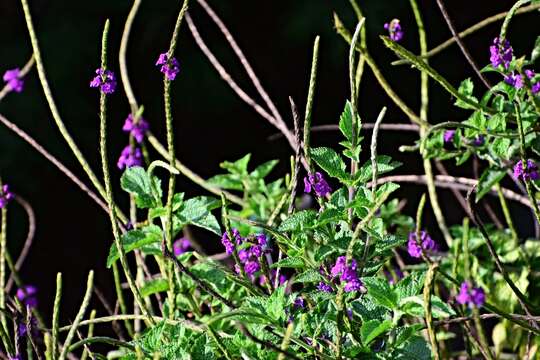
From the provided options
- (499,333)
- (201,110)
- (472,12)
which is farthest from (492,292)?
(472,12)

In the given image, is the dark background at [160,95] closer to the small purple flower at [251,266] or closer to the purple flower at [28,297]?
the purple flower at [28,297]

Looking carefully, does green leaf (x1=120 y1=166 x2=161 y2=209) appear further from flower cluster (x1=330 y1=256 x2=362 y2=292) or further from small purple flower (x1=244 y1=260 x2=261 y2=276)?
flower cluster (x1=330 y1=256 x2=362 y2=292)

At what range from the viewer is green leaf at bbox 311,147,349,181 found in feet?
3.11

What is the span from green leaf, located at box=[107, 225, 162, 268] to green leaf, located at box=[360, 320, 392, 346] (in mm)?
300

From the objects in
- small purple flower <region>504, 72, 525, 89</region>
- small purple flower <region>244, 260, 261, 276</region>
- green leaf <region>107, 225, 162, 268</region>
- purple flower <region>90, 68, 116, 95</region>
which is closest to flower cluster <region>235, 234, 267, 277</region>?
small purple flower <region>244, 260, 261, 276</region>

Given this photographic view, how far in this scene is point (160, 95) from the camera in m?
4.00

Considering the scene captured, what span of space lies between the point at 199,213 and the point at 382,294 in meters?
0.30

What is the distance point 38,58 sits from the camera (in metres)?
1.11

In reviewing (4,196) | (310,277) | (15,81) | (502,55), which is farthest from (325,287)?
(15,81)

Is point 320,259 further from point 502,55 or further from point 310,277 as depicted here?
point 502,55

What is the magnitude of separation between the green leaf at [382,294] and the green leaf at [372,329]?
0.02m

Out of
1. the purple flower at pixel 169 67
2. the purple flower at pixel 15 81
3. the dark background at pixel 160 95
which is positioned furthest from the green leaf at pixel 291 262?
the dark background at pixel 160 95

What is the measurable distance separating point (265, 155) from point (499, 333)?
264 centimetres

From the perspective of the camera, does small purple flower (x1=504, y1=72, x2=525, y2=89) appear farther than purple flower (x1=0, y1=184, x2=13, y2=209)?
No
